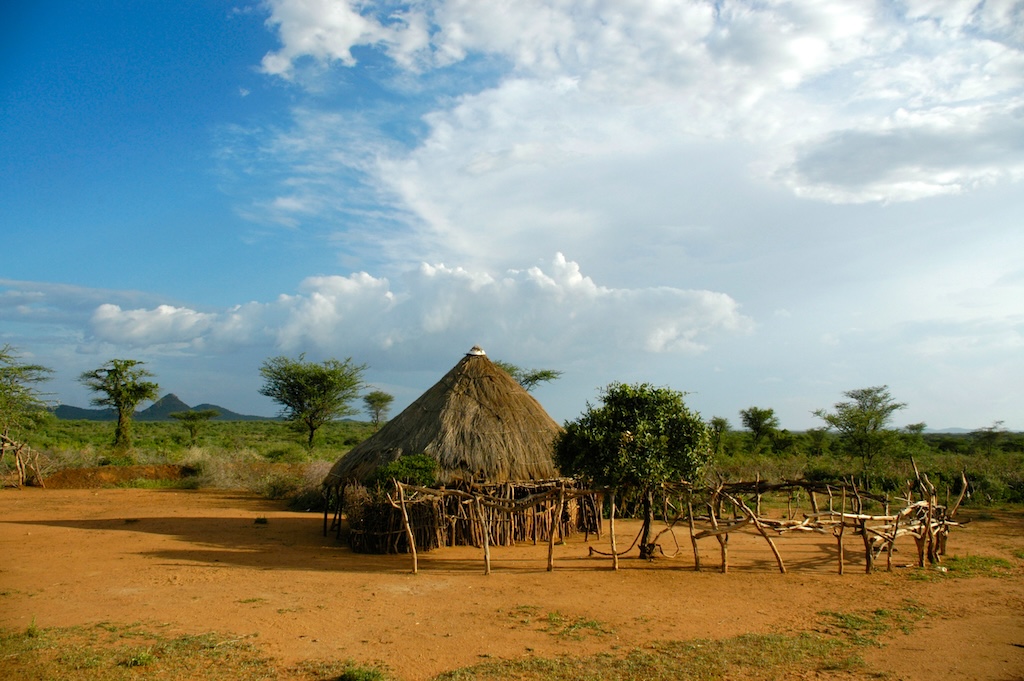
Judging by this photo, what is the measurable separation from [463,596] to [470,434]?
16.2ft

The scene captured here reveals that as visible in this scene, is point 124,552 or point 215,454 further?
point 215,454

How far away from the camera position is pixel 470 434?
13609mm

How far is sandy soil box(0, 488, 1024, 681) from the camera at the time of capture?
6852 millimetres

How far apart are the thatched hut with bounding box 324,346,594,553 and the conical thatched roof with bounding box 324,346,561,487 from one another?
20 mm

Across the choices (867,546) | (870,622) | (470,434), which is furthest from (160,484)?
(870,622)

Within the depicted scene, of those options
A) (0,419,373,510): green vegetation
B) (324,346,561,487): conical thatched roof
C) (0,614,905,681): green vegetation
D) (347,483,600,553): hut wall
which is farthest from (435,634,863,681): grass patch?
(0,419,373,510): green vegetation

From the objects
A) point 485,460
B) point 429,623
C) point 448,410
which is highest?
point 448,410

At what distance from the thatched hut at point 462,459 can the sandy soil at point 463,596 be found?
59cm

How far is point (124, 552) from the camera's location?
11.6 metres

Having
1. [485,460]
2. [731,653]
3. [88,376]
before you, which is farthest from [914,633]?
[88,376]

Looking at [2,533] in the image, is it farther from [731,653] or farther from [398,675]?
[731,653]

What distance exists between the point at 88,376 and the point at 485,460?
24.8m

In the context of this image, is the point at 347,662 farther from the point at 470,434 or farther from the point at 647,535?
the point at 470,434

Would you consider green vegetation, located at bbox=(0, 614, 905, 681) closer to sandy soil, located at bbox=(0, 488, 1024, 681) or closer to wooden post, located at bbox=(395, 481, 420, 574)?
sandy soil, located at bbox=(0, 488, 1024, 681)
